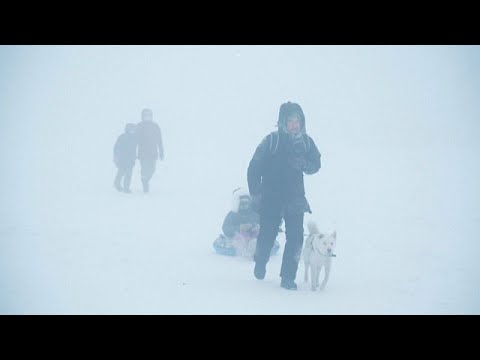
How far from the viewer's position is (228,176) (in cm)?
1909

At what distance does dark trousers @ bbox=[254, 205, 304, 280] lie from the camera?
248 inches

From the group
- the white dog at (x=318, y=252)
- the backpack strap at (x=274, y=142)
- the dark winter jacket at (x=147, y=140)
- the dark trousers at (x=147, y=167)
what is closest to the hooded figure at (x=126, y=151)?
the dark winter jacket at (x=147, y=140)

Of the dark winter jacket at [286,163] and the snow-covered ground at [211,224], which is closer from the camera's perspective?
the snow-covered ground at [211,224]

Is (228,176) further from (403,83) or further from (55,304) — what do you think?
(403,83)

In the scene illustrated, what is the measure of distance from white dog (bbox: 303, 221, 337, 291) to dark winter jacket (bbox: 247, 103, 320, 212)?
1.31 ft

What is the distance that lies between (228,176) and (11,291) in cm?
1335

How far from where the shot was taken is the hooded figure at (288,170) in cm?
627

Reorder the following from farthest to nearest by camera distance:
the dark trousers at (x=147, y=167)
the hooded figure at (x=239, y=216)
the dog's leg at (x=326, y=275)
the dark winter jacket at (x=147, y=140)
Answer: the dark trousers at (x=147, y=167) < the dark winter jacket at (x=147, y=140) < the hooded figure at (x=239, y=216) < the dog's leg at (x=326, y=275)

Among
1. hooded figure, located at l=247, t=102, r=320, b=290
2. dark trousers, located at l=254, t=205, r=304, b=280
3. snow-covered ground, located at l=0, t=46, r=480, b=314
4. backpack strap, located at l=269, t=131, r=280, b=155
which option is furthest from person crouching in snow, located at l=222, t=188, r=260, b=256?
backpack strap, located at l=269, t=131, r=280, b=155

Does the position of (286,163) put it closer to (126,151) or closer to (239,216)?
(239,216)

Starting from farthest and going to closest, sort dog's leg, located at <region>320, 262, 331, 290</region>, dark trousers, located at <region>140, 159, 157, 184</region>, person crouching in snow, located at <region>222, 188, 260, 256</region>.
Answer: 1. dark trousers, located at <region>140, 159, 157, 184</region>
2. person crouching in snow, located at <region>222, 188, 260, 256</region>
3. dog's leg, located at <region>320, 262, 331, 290</region>

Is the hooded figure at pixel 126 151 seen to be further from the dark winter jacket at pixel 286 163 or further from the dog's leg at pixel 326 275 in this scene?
the dog's leg at pixel 326 275

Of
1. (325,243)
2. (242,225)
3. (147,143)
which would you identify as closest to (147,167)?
(147,143)

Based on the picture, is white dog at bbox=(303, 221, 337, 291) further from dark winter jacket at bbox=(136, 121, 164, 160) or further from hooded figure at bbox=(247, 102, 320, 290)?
dark winter jacket at bbox=(136, 121, 164, 160)
